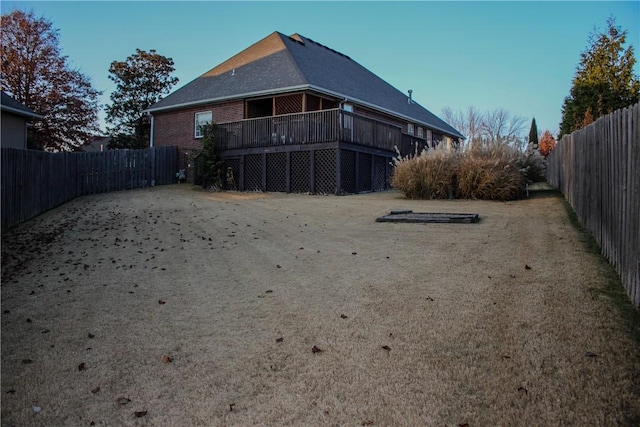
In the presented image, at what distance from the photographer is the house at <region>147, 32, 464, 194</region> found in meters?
16.1

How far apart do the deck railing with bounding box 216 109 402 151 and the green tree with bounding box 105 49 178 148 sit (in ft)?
49.8

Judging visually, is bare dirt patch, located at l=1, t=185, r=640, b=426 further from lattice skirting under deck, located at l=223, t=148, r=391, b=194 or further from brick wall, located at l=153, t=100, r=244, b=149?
brick wall, located at l=153, t=100, r=244, b=149

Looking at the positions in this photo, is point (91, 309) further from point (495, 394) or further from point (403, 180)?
point (403, 180)

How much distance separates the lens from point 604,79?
21.0 meters

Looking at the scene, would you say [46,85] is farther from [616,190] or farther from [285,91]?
[616,190]

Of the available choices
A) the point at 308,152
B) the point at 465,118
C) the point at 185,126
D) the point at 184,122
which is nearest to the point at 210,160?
the point at 308,152

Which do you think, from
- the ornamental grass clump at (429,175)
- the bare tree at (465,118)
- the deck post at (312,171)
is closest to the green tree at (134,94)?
the deck post at (312,171)

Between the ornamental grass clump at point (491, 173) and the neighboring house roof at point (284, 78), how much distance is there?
7572mm

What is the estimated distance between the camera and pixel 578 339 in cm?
335

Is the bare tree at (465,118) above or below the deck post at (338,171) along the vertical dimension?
above

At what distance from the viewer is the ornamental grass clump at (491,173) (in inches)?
458

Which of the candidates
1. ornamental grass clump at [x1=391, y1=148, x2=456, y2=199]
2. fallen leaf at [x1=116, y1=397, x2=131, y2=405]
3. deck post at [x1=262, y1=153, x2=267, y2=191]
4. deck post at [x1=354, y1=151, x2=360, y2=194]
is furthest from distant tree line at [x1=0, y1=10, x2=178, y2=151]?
fallen leaf at [x1=116, y1=397, x2=131, y2=405]

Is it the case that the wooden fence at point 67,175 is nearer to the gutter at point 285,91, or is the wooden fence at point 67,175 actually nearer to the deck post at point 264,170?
the gutter at point 285,91

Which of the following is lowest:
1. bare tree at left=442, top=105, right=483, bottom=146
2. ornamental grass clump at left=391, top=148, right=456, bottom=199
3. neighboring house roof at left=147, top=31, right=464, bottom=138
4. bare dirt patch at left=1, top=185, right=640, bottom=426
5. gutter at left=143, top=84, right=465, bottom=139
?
bare dirt patch at left=1, top=185, right=640, bottom=426
